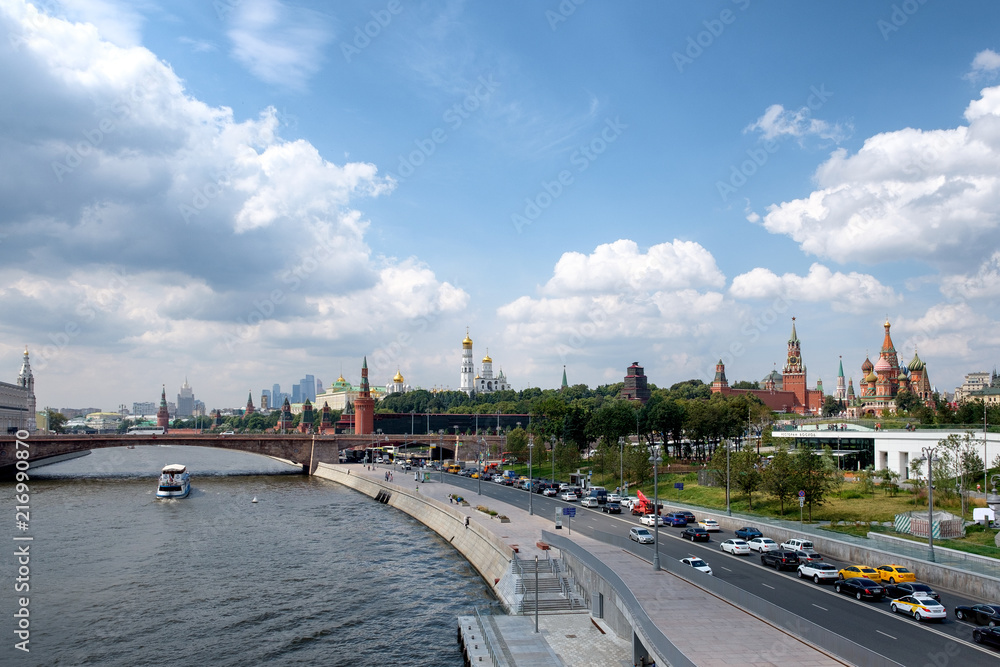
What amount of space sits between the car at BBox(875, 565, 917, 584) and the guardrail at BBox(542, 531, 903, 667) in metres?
8.46

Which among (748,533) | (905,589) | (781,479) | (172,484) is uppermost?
(781,479)

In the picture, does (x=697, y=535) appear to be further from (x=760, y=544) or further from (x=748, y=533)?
(x=760, y=544)

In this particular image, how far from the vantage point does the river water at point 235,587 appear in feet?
96.5

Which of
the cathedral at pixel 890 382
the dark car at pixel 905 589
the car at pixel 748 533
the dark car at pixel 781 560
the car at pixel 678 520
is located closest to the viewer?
the dark car at pixel 905 589

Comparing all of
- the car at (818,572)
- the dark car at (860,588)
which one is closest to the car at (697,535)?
the car at (818,572)

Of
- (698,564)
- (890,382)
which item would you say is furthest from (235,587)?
(890,382)

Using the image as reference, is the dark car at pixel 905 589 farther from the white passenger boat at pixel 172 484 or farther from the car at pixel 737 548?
the white passenger boat at pixel 172 484

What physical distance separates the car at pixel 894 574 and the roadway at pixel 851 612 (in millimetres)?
1088

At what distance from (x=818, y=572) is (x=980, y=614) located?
741 centimetres

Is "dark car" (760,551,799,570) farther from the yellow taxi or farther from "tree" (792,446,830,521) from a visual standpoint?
"tree" (792,446,830,521)

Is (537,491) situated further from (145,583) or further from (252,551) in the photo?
(145,583)

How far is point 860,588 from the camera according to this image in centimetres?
2764

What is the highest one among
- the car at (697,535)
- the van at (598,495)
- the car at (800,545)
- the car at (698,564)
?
the car at (698,564)

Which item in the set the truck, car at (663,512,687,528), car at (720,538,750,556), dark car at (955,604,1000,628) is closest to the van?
the truck
